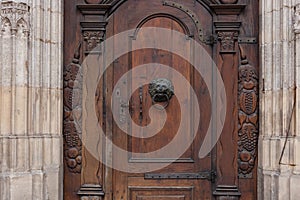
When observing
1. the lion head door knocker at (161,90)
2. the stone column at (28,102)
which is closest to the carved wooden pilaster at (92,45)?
the stone column at (28,102)

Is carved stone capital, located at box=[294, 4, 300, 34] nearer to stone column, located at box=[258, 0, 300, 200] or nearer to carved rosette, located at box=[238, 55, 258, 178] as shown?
stone column, located at box=[258, 0, 300, 200]

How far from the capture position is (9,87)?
3818 millimetres

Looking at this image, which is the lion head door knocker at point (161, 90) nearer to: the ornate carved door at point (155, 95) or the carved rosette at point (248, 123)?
the ornate carved door at point (155, 95)

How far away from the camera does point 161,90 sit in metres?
4.23

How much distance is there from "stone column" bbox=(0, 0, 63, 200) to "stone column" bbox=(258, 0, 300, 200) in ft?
5.77

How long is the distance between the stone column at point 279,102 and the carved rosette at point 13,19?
1.98m

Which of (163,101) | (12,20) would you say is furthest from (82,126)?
(12,20)

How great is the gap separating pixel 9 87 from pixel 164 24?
147 centimetres

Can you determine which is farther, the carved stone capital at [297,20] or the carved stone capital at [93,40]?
the carved stone capital at [93,40]

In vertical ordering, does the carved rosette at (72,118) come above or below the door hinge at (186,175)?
above

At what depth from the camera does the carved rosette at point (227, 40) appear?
4.25 m

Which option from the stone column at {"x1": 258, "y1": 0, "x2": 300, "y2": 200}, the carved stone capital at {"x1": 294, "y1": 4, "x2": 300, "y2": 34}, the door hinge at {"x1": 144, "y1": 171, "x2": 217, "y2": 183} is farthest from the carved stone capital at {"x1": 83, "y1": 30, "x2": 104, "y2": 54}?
the carved stone capital at {"x1": 294, "y1": 4, "x2": 300, "y2": 34}

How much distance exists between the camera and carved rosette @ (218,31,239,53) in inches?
167

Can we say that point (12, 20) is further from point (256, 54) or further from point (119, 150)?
point (256, 54)
